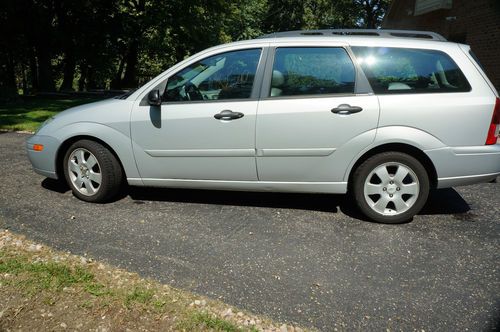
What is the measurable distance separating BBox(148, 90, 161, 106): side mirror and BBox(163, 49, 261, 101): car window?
0.13m

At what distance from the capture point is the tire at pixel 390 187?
3.66m

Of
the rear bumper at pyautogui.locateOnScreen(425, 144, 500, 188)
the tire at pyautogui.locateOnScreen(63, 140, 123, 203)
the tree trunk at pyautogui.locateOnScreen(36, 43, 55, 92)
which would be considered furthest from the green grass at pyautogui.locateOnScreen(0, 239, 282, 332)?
the tree trunk at pyautogui.locateOnScreen(36, 43, 55, 92)

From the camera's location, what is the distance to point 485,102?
11.5 feet

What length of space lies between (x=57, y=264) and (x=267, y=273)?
157 cm

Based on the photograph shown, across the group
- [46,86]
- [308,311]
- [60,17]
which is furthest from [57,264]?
[60,17]

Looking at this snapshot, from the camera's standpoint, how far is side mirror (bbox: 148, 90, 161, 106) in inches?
149

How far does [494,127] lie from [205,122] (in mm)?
2666

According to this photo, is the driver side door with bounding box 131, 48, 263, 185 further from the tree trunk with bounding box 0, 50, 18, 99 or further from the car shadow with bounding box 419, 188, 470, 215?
the tree trunk with bounding box 0, 50, 18, 99

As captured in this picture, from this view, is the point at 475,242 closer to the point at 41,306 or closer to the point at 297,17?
the point at 41,306

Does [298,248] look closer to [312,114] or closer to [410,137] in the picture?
[312,114]

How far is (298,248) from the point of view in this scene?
3.30m

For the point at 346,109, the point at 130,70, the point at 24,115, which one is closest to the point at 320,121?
the point at 346,109

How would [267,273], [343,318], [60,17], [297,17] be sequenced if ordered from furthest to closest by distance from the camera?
1. [297,17]
2. [60,17]
3. [267,273]
4. [343,318]

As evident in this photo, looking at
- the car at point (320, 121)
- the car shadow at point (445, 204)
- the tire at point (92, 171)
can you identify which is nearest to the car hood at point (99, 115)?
the car at point (320, 121)
